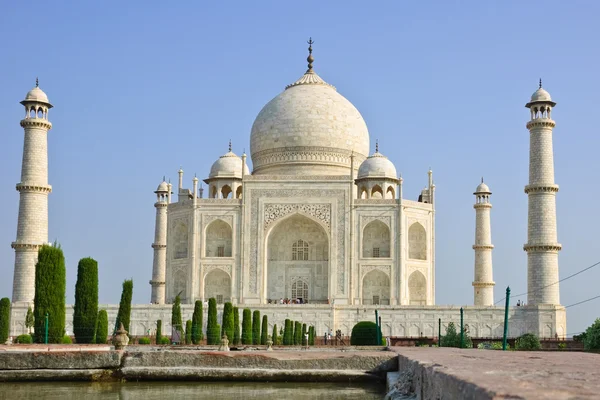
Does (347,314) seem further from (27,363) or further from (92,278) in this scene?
(27,363)

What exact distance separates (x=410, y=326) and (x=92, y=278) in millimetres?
10081

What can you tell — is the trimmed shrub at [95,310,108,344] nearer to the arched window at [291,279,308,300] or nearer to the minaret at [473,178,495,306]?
the arched window at [291,279,308,300]

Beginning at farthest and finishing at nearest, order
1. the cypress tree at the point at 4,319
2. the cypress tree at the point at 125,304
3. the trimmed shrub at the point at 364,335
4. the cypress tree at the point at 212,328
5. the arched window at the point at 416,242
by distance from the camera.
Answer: the arched window at the point at 416,242, the cypress tree at the point at 212,328, the trimmed shrub at the point at 364,335, the cypress tree at the point at 4,319, the cypress tree at the point at 125,304

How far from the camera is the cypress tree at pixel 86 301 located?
14109 millimetres

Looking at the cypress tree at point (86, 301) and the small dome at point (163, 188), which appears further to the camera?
the small dome at point (163, 188)

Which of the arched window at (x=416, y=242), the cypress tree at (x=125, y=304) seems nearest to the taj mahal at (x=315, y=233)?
the arched window at (x=416, y=242)

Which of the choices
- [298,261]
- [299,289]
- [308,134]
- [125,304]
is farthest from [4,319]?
[308,134]

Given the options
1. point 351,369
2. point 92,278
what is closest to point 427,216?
point 92,278

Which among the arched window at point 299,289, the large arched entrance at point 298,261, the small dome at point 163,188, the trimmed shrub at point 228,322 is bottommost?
the trimmed shrub at point 228,322

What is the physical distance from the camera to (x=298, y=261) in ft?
83.7

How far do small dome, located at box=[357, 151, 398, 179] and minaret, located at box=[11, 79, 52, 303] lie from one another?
31.3ft

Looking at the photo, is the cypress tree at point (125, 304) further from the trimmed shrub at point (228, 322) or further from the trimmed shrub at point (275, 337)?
the trimmed shrub at point (275, 337)

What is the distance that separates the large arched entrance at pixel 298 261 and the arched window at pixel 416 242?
102 inches

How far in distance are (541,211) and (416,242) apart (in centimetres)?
456
